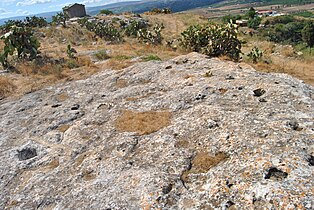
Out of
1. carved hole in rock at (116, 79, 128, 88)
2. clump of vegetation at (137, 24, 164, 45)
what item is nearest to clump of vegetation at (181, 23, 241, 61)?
carved hole in rock at (116, 79, 128, 88)

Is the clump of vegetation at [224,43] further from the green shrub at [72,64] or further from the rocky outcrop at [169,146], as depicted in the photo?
the green shrub at [72,64]

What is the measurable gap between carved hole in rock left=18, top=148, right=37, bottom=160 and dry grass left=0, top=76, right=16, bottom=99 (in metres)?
9.10

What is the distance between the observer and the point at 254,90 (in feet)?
42.1

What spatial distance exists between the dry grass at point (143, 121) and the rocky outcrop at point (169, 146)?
5cm

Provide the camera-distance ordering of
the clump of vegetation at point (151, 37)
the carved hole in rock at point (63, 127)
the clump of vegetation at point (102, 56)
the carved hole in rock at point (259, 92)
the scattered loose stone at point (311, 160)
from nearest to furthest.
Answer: the scattered loose stone at point (311, 160) → the carved hole in rock at point (259, 92) → the carved hole in rock at point (63, 127) → the clump of vegetation at point (102, 56) → the clump of vegetation at point (151, 37)

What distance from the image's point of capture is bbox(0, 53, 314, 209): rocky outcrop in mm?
7465

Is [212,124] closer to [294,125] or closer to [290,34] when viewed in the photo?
[294,125]

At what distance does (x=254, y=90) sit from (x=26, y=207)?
1009 centimetres

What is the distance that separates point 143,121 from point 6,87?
42.4 ft

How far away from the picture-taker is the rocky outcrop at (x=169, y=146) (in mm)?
7465

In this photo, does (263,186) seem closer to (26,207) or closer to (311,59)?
(26,207)

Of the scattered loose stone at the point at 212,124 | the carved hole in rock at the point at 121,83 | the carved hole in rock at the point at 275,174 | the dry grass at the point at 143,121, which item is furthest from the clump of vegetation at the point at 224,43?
the carved hole in rock at the point at 275,174

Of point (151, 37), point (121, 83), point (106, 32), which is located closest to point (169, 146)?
point (121, 83)

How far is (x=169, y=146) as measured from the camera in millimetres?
9922
